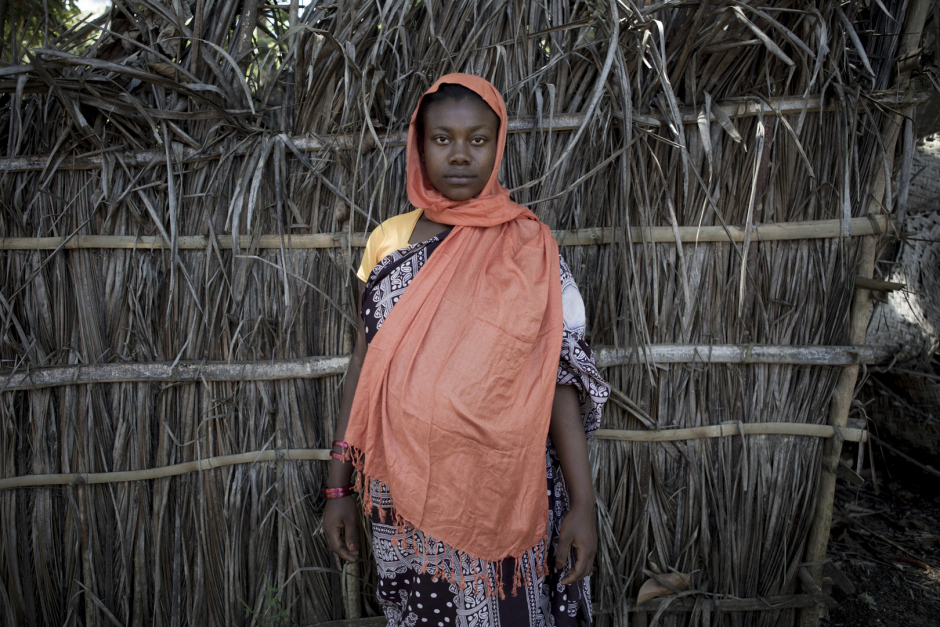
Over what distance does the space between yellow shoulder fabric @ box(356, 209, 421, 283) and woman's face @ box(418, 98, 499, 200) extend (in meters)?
0.17

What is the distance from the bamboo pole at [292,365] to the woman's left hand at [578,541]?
2.21 ft

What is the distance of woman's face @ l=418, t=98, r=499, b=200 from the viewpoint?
4.64ft

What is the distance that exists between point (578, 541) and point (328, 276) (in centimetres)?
122

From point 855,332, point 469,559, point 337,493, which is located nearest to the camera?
point 469,559

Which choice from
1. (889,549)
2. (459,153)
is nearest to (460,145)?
(459,153)

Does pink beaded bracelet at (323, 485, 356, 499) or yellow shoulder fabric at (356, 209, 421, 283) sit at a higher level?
yellow shoulder fabric at (356, 209, 421, 283)

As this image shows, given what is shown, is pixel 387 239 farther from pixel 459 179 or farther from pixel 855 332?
pixel 855 332

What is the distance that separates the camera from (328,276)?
198 centimetres

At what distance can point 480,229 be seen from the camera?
1488mm

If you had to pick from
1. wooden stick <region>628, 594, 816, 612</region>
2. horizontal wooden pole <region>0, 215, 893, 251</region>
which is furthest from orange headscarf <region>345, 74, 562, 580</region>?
wooden stick <region>628, 594, 816, 612</region>

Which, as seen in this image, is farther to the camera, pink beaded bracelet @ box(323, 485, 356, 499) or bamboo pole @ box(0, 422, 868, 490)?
bamboo pole @ box(0, 422, 868, 490)

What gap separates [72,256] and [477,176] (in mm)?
1555

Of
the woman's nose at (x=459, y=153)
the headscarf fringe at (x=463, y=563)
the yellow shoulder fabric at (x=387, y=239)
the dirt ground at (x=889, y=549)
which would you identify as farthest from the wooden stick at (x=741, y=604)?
the woman's nose at (x=459, y=153)

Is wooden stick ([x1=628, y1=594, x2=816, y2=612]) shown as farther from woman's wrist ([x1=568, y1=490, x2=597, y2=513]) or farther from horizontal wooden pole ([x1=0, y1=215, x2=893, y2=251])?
horizontal wooden pole ([x1=0, y1=215, x2=893, y2=251])
